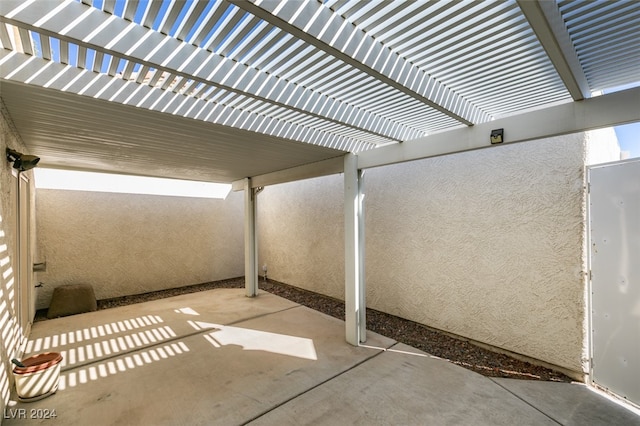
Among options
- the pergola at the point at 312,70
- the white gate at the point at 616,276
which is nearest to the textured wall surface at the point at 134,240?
the pergola at the point at 312,70

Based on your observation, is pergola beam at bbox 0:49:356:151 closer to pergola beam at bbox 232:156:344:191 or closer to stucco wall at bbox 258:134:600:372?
pergola beam at bbox 232:156:344:191

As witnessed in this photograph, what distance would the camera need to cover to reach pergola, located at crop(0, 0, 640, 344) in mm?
1806

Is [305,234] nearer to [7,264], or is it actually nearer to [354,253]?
[354,253]

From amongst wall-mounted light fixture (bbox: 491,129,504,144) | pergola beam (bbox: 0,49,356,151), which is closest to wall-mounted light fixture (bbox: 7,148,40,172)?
pergola beam (bbox: 0,49,356,151)

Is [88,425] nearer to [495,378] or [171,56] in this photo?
[171,56]

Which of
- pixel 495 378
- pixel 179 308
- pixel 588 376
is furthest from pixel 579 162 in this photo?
pixel 179 308

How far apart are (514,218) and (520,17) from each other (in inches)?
133

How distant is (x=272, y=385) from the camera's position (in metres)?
3.64

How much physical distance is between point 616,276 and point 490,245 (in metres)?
1.50

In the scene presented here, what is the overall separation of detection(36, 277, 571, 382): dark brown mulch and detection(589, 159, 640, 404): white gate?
0.66m

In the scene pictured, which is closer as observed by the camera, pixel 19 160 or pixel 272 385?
pixel 272 385

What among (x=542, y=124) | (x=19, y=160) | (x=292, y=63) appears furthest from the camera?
(x=19, y=160)

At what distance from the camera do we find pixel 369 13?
1892 mm

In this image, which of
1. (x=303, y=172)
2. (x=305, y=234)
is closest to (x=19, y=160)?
(x=303, y=172)
